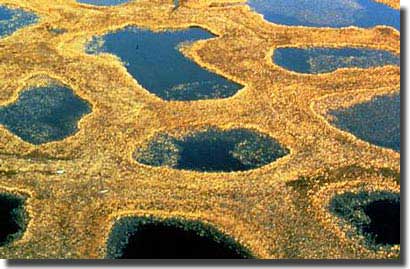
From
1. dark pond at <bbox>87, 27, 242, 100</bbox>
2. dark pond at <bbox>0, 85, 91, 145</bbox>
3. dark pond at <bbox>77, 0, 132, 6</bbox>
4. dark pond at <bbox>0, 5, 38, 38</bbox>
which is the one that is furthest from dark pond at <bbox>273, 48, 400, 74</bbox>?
dark pond at <bbox>0, 5, 38, 38</bbox>

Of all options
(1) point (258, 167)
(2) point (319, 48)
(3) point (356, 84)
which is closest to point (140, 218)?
(1) point (258, 167)

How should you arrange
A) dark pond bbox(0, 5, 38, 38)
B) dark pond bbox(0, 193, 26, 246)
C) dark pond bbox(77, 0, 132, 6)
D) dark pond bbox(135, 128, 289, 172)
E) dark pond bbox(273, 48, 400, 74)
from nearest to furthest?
dark pond bbox(0, 193, 26, 246), dark pond bbox(135, 128, 289, 172), dark pond bbox(273, 48, 400, 74), dark pond bbox(0, 5, 38, 38), dark pond bbox(77, 0, 132, 6)

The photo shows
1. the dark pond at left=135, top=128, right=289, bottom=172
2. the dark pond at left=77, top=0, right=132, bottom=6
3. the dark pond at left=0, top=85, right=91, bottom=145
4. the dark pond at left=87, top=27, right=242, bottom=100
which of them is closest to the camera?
the dark pond at left=135, top=128, right=289, bottom=172

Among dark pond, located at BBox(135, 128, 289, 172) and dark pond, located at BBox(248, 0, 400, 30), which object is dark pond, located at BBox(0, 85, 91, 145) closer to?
dark pond, located at BBox(135, 128, 289, 172)

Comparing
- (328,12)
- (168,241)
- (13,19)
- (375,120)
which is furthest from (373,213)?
(13,19)

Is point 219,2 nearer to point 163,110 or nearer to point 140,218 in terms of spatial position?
point 163,110

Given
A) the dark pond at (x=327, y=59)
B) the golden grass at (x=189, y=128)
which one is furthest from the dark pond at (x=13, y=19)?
the dark pond at (x=327, y=59)

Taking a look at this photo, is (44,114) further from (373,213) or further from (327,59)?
(327,59)

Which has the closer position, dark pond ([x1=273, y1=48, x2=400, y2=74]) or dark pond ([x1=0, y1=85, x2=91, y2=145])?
dark pond ([x1=0, y1=85, x2=91, y2=145])
